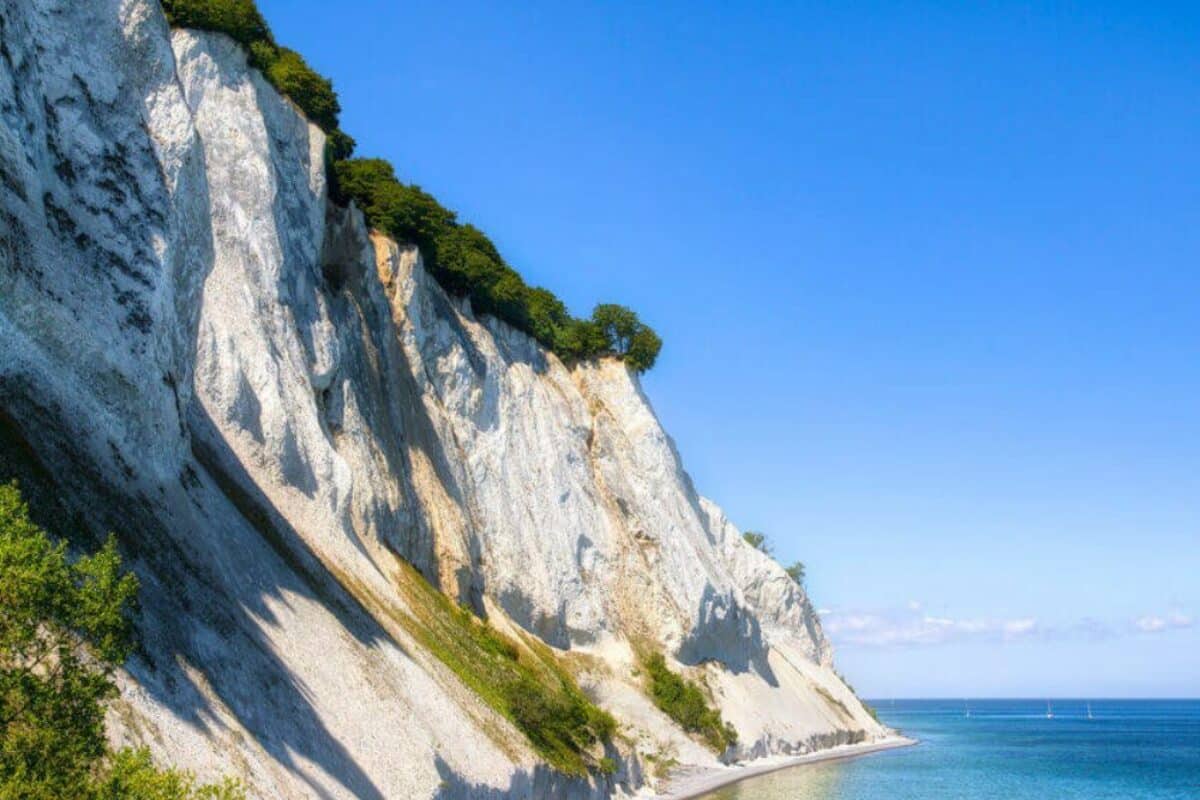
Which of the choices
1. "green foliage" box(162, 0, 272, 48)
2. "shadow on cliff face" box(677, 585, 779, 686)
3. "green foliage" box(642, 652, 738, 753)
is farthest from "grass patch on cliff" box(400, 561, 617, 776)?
"green foliage" box(162, 0, 272, 48)

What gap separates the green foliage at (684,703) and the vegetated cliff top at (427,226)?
20543 millimetres

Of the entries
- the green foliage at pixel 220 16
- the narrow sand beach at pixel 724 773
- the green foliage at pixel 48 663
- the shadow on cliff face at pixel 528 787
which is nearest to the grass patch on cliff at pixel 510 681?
the shadow on cliff face at pixel 528 787

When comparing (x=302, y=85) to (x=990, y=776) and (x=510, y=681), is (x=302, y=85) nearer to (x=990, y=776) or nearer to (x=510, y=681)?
(x=510, y=681)

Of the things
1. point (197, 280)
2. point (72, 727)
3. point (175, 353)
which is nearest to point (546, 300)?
point (197, 280)

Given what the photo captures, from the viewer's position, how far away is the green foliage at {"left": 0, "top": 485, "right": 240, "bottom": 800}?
12.0 meters

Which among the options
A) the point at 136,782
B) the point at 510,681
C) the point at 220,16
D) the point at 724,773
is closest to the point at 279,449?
the point at 510,681

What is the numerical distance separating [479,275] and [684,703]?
24.9 metres

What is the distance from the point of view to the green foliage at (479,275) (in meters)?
49.9

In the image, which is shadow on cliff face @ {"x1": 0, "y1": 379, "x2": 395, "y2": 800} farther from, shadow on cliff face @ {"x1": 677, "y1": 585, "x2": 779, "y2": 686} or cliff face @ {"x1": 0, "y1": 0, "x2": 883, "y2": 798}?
shadow on cliff face @ {"x1": 677, "y1": 585, "x2": 779, "y2": 686}

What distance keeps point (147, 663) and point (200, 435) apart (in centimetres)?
1202

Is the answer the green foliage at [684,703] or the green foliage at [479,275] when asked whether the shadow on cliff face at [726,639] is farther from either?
the green foliage at [479,275]

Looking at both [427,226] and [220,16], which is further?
[427,226]

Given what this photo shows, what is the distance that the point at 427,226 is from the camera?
173 feet

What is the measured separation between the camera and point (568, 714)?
38.1 m
